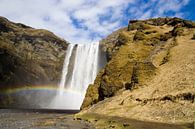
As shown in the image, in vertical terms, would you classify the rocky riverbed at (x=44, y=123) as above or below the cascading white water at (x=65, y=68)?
below

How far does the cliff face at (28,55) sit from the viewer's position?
118m

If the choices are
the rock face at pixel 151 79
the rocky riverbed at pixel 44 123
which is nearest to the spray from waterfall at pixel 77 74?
the rock face at pixel 151 79

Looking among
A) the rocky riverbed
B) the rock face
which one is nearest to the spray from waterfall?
the rock face

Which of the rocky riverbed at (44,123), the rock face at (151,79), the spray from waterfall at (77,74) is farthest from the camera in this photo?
the spray from waterfall at (77,74)

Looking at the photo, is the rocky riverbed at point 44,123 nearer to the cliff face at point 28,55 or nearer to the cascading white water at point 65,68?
the cliff face at point 28,55

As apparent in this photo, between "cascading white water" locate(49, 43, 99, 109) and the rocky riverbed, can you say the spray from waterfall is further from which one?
the rocky riverbed

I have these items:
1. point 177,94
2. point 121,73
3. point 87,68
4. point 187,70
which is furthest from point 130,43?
point 87,68

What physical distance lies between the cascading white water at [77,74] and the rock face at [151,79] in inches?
2154

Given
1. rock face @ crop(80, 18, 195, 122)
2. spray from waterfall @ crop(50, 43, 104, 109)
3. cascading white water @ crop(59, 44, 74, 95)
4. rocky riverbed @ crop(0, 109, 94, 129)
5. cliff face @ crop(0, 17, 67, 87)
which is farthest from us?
cascading white water @ crop(59, 44, 74, 95)

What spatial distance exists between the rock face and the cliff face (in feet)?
220

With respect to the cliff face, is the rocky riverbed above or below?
below

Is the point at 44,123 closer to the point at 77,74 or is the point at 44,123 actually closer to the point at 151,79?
the point at 151,79

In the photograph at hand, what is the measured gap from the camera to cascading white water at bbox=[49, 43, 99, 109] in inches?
4744

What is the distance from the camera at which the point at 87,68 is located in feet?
398
